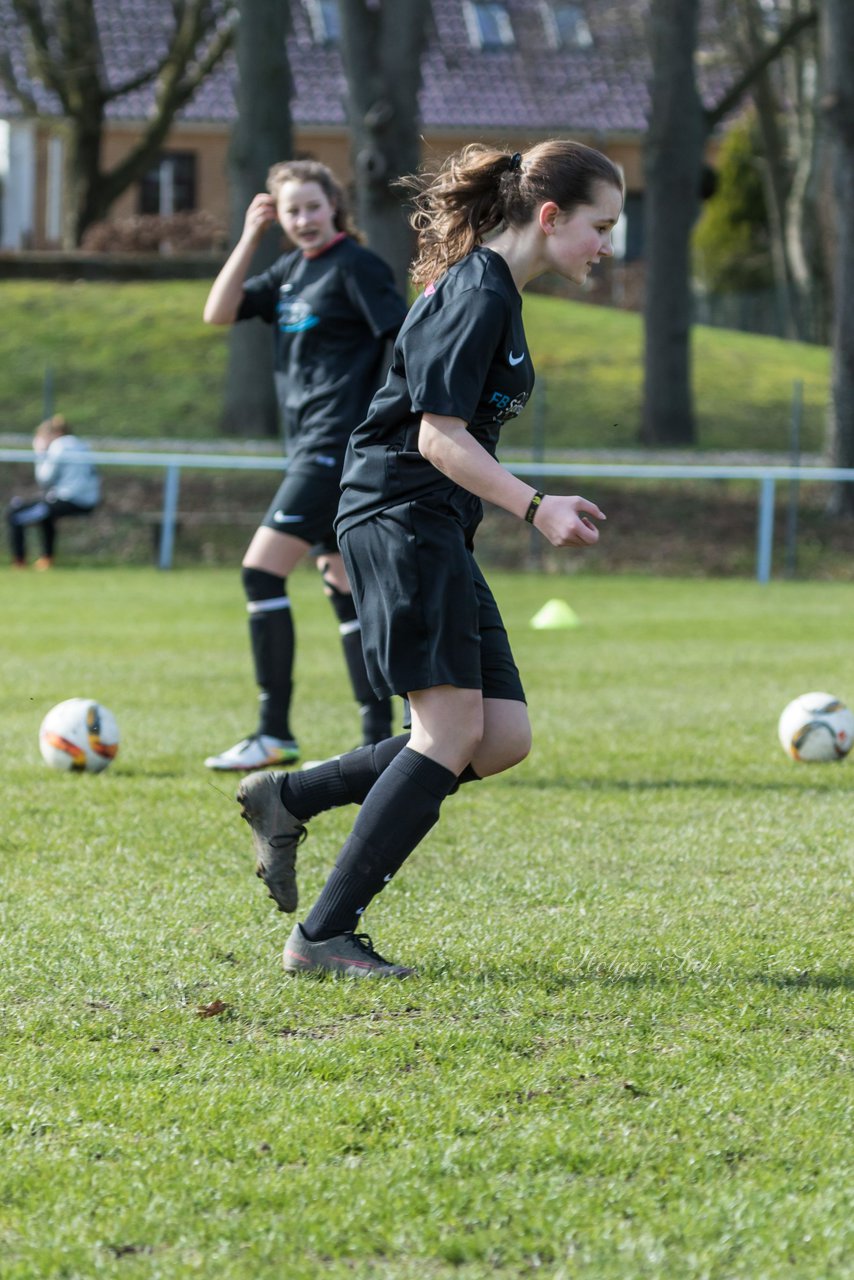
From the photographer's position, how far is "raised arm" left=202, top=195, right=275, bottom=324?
20.5 feet

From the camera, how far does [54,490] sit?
18.3 meters

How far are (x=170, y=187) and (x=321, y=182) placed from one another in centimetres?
4120

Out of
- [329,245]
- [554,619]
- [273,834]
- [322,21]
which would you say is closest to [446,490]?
[273,834]

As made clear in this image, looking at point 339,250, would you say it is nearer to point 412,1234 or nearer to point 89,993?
point 89,993

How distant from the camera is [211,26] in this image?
30.3 metres

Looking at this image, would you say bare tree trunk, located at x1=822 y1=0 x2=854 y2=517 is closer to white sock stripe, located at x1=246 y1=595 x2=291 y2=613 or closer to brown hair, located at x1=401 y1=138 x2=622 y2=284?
white sock stripe, located at x1=246 y1=595 x2=291 y2=613

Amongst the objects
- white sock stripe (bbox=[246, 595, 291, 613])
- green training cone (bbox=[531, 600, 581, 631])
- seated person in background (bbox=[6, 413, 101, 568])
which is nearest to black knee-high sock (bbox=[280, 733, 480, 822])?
white sock stripe (bbox=[246, 595, 291, 613])

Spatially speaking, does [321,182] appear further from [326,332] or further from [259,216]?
[326,332]

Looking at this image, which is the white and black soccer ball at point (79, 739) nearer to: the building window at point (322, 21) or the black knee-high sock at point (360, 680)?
the black knee-high sock at point (360, 680)

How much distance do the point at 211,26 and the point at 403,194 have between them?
1340 cm

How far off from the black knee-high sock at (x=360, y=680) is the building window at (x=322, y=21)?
1620 inches

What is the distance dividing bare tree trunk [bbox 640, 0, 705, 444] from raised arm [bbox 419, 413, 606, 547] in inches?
770

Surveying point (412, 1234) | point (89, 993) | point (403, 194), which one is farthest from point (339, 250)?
point (403, 194)

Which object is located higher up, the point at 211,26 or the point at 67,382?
the point at 211,26
